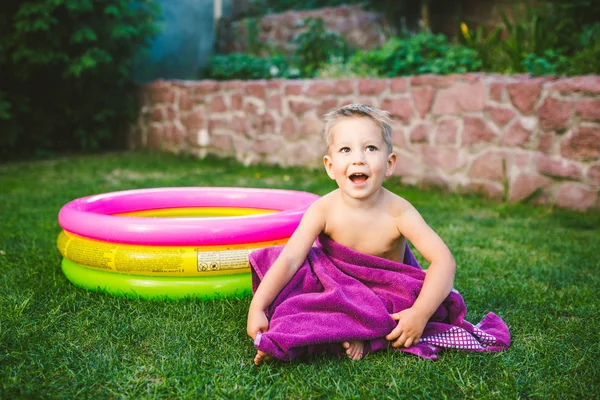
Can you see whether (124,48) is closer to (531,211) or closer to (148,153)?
(148,153)

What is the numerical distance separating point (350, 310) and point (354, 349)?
13cm

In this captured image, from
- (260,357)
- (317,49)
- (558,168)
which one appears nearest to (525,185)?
(558,168)

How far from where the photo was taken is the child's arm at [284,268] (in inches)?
75.7

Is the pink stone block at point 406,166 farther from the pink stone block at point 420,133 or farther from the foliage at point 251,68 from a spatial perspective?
the foliage at point 251,68

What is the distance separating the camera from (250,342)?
201 centimetres

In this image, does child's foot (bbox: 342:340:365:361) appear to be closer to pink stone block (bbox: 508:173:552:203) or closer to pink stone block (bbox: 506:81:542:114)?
pink stone block (bbox: 508:173:552:203)

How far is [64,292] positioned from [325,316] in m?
1.26

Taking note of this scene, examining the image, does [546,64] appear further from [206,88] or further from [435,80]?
[206,88]

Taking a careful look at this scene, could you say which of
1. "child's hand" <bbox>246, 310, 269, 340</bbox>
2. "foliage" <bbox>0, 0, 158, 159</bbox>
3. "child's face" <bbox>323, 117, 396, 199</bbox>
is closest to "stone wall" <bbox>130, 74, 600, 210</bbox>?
"foliage" <bbox>0, 0, 158, 159</bbox>

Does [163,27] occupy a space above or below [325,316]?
above

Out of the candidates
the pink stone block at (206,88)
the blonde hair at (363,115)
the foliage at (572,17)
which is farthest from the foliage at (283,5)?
the blonde hair at (363,115)

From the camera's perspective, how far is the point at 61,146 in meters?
7.81

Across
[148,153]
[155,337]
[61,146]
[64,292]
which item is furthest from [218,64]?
[155,337]

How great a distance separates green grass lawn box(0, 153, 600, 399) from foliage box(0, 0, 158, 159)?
140 inches
